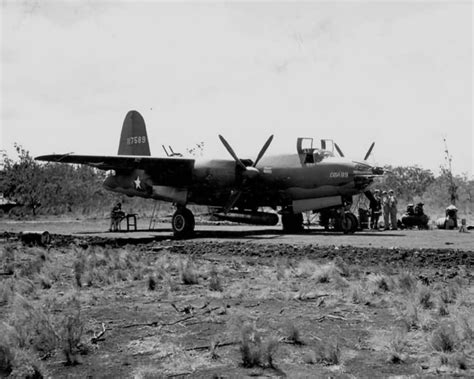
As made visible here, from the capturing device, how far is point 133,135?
30.4 metres

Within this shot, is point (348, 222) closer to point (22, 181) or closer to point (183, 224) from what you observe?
point (183, 224)

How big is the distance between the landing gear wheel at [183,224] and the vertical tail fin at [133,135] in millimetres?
7267

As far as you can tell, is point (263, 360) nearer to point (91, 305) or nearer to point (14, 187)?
point (91, 305)

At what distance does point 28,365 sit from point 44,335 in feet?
2.73

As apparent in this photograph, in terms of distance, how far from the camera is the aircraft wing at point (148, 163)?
882 inches

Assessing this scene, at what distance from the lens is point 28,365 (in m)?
5.75

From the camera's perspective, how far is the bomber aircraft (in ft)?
73.5

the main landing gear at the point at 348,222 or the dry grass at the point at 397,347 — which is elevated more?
the main landing gear at the point at 348,222

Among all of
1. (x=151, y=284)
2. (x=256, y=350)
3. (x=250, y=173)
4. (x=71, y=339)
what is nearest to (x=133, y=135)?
(x=250, y=173)

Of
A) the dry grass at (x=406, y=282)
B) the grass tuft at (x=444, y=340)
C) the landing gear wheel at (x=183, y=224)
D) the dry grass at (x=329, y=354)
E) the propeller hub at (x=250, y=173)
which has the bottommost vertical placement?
the dry grass at (x=329, y=354)

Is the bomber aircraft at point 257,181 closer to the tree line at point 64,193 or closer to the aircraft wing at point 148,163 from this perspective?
the aircraft wing at point 148,163

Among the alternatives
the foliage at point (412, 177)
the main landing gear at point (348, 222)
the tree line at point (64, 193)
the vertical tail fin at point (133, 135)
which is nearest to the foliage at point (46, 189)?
the tree line at point (64, 193)

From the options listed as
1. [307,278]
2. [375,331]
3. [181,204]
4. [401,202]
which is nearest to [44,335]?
[375,331]

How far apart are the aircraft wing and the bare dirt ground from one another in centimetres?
882
